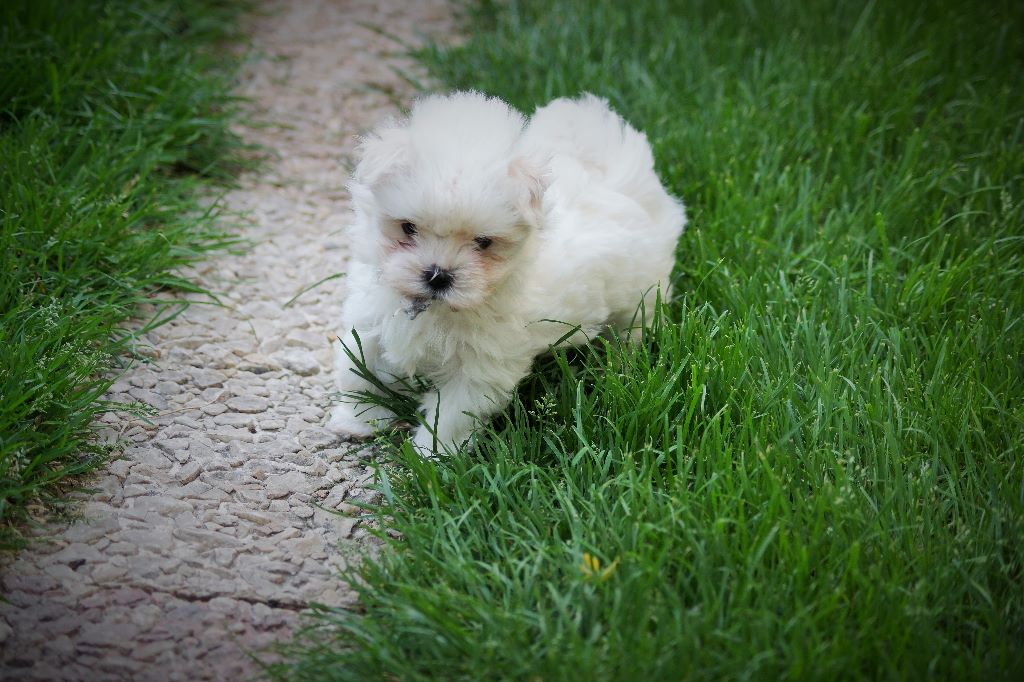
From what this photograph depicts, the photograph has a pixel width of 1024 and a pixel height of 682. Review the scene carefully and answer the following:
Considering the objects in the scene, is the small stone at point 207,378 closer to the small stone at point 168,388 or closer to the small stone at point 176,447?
the small stone at point 168,388

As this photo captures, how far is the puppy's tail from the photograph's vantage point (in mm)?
3102

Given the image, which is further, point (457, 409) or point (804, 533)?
point (457, 409)

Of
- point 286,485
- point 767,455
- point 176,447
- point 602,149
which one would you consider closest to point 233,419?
point 176,447

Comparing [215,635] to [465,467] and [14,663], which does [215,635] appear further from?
[465,467]

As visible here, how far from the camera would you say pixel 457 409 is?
2.73 metres

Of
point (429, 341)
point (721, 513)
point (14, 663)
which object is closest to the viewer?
point (14, 663)

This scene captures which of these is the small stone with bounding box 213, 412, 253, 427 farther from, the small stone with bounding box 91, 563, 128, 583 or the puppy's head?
the puppy's head

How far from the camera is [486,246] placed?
249 centimetres

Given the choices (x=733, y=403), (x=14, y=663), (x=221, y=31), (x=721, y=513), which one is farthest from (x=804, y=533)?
(x=221, y=31)

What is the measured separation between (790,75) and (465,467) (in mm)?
2949

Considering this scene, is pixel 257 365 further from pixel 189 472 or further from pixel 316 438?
pixel 189 472

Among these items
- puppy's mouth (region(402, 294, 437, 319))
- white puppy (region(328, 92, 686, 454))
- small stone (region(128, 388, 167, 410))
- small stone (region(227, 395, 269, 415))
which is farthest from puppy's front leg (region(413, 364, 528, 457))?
small stone (region(128, 388, 167, 410))

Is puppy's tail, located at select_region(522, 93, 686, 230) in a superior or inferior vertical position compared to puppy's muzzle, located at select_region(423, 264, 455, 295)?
superior

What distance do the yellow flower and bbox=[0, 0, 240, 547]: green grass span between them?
4.56 ft
